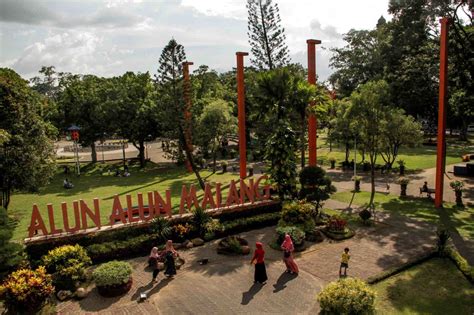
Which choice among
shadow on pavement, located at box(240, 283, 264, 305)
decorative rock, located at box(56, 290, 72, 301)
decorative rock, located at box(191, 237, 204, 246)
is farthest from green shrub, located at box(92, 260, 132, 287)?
decorative rock, located at box(191, 237, 204, 246)

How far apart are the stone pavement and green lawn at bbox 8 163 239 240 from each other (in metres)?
7.86

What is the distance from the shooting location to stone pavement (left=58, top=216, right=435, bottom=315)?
12.4 meters

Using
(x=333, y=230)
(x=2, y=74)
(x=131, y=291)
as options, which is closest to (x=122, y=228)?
(x=131, y=291)

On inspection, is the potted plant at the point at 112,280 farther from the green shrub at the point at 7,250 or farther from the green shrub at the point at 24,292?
the green shrub at the point at 7,250

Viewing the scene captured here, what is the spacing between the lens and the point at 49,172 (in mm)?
23281

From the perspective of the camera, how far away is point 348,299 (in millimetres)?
10305

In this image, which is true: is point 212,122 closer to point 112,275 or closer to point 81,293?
point 112,275

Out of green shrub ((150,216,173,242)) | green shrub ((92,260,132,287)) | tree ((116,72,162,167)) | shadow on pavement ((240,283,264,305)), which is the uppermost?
tree ((116,72,162,167))

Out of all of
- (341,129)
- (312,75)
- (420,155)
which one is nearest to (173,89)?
(312,75)

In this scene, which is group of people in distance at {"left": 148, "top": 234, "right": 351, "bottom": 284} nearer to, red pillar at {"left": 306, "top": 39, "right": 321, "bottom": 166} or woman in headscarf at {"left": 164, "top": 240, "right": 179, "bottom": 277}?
woman in headscarf at {"left": 164, "top": 240, "right": 179, "bottom": 277}

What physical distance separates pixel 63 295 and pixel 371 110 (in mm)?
18873

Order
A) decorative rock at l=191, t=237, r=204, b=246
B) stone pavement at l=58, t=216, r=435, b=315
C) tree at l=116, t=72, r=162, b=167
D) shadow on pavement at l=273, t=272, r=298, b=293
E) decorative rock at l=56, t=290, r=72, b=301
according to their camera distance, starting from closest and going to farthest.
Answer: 1. stone pavement at l=58, t=216, r=435, b=315
2. decorative rock at l=56, t=290, r=72, b=301
3. shadow on pavement at l=273, t=272, r=298, b=293
4. decorative rock at l=191, t=237, r=204, b=246
5. tree at l=116, t=72, r=162, b=167

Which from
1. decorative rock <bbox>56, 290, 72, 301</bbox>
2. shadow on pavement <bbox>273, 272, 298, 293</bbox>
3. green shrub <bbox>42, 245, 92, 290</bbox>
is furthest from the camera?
green shrub <bbox>42, 245, 92, 290</bbox>

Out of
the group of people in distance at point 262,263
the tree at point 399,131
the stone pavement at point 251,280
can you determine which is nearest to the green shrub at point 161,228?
the stone pavement at point 251,280
